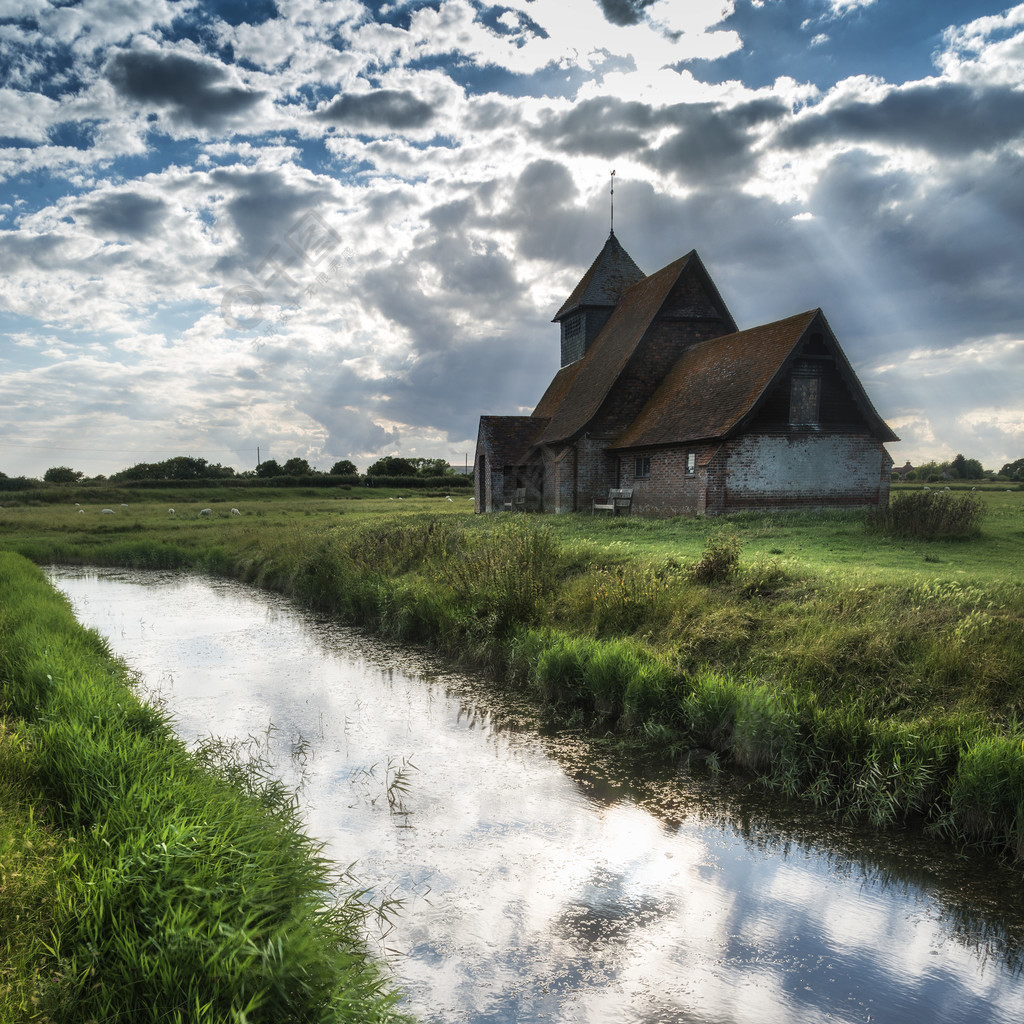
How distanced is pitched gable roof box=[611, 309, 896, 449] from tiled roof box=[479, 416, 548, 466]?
19.4ft

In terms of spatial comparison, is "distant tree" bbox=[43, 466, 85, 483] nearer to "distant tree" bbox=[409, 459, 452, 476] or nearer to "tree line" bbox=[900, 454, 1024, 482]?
"distant tree" bbox=[409, 459, 452, 476]

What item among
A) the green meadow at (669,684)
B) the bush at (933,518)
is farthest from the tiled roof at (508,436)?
the bush at (933,518)

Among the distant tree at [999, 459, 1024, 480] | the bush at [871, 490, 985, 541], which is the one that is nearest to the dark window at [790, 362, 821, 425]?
the bush at [871, 490, 985, 541]

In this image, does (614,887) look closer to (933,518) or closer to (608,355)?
(933,518)

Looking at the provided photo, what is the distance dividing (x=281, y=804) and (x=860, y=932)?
3.84 metres

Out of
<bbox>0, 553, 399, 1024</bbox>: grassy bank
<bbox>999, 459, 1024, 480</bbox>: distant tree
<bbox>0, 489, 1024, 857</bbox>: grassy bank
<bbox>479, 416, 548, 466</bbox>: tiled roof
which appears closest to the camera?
<bbox>0, 553, 399, 1024</bbox>: grassy bank

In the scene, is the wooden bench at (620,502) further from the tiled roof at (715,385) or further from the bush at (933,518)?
the bush at (933,518)

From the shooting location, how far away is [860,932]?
402cm

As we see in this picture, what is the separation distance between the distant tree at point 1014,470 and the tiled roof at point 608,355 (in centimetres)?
5540

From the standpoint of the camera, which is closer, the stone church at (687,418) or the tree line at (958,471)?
the stone church at (687,418)

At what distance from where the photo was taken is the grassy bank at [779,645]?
5.34 metres

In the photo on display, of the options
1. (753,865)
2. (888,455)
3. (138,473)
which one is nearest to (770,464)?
(888,455)

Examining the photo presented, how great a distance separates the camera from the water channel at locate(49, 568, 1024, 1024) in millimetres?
3488

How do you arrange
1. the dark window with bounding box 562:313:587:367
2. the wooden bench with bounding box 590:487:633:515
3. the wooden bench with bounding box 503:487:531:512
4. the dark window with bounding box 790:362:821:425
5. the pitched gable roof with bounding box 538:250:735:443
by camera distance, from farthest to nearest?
the dark window with bounding box 562:313:587:367 → the wooden bench with bounding box 503:487:531:512 → the pitched gable roof with bounding box 538:250:735:443 → the wooden bench with bounding box 590:487:633:515 → the dark window with bounding box 790:362:821:425
